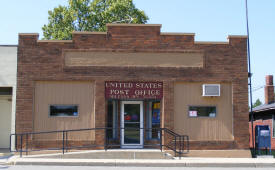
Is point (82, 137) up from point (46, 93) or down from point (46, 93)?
down

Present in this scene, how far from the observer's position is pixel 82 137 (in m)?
17.2

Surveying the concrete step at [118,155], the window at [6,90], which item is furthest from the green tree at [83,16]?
the concrete step at [118,155]

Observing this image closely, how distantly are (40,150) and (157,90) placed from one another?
576cm

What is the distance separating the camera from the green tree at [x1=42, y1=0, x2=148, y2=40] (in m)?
35.6

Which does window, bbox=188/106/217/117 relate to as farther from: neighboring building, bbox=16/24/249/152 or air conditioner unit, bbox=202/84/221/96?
air conditioner unit, bbox=202/84/221/96

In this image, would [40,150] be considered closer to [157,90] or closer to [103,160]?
[103,160]

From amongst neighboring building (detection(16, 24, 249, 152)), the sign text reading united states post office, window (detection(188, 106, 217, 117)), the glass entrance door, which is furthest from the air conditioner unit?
the glass entrance door

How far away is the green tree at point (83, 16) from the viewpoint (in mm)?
35562

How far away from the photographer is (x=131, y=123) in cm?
1780

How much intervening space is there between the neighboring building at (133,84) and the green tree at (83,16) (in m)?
18.4

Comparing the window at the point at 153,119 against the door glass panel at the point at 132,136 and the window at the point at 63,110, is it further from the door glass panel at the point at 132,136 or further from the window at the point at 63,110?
the window at the point at 63,110

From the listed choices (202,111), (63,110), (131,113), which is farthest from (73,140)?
(202,111)

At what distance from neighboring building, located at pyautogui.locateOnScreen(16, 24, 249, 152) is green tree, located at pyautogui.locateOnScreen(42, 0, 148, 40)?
60.3 ft

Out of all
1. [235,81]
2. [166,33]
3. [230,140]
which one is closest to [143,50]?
[166,33]
